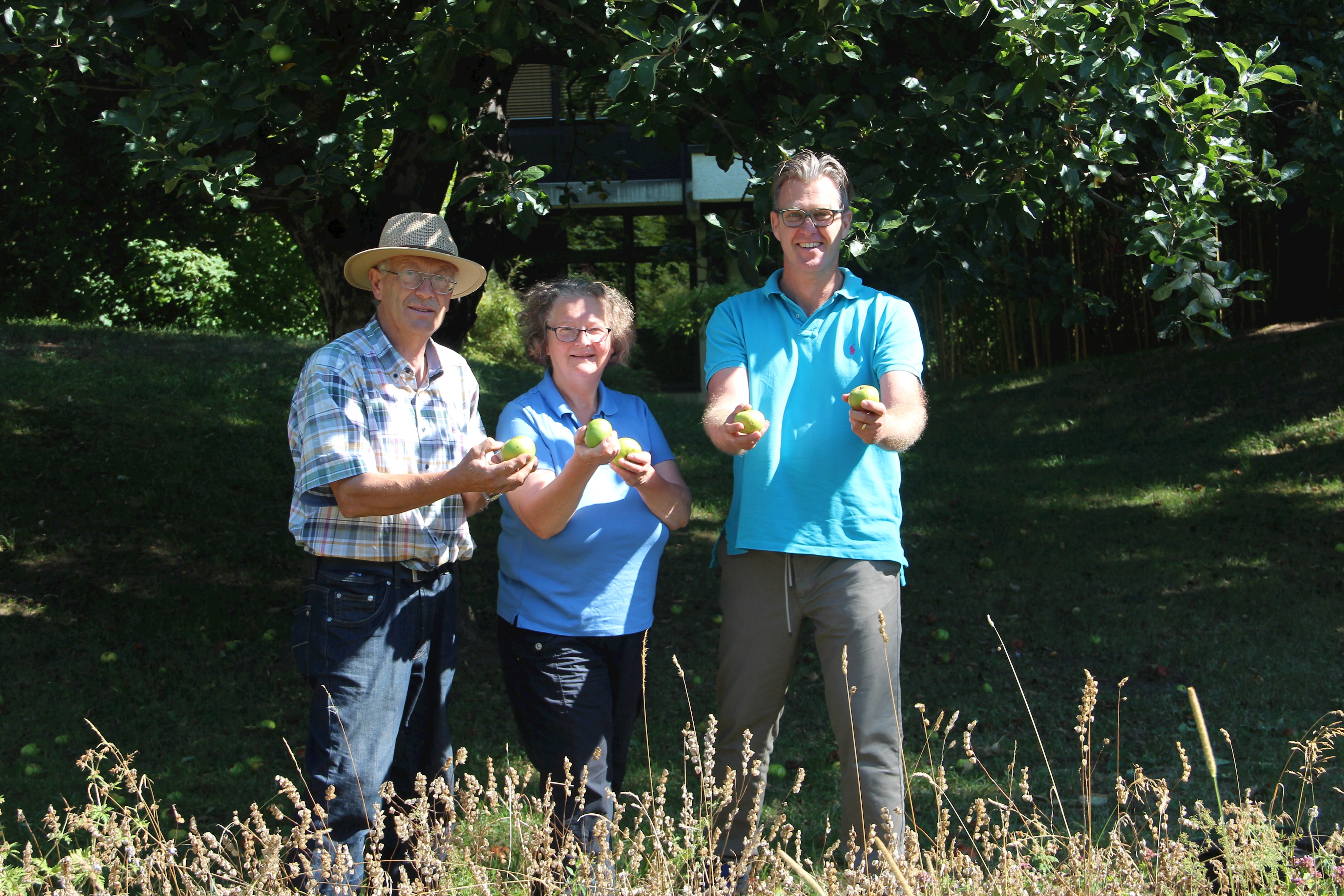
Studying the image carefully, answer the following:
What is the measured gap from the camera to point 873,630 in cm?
296

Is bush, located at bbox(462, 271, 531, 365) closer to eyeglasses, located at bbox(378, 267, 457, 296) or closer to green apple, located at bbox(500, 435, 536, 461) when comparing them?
eyeglasses, located at bbox(378, 267, 457, 296)

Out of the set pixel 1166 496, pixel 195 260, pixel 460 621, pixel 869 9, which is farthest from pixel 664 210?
pixel 869 9

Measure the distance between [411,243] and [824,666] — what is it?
5.39 feet

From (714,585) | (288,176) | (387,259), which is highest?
(288,176)

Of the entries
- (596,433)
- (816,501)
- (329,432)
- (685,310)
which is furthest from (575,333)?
(685,310)

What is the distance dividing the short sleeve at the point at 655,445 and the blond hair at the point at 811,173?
2.26ft

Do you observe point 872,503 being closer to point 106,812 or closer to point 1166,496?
point 106,812

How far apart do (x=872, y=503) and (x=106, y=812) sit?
2367mm

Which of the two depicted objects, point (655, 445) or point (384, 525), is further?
point (655, 445)

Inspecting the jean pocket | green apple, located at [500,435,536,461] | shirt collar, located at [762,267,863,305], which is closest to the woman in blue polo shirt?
green apple, located at [500,435,536,461]

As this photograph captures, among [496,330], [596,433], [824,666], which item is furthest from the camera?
[496,330]

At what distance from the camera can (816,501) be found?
A: 2.98 m

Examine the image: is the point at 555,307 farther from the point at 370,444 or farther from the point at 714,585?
the point at 714,585

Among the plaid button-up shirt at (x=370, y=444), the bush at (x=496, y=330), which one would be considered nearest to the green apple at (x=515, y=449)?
the plaid button-up shirt at (x=370, y=444)
